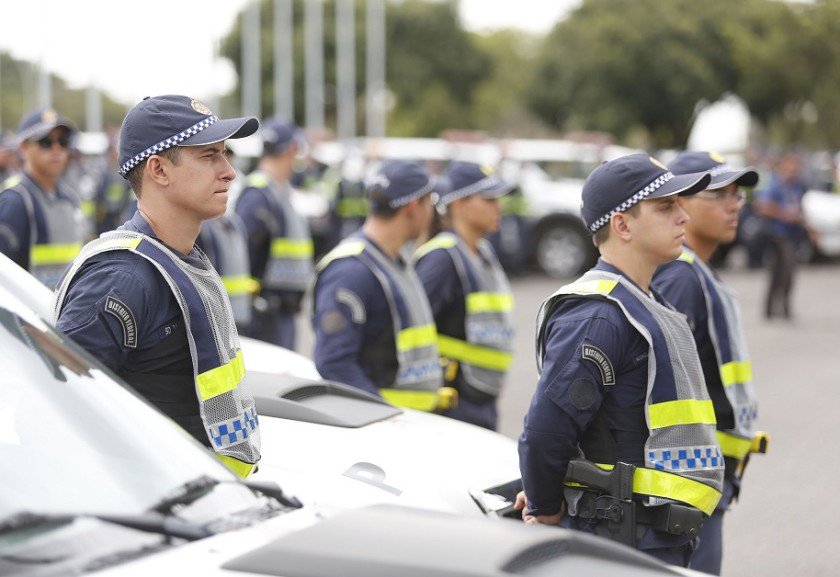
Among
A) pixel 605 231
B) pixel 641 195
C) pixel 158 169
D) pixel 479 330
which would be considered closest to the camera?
pixel 158 169

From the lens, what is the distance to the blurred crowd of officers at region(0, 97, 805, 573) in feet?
12.1

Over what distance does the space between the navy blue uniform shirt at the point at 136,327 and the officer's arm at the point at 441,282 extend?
9.70 ft

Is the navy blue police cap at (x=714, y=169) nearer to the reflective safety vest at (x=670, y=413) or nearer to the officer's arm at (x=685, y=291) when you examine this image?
the officer's arm at (x=685, y=291)

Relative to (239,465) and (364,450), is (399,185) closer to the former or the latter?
(364,450)

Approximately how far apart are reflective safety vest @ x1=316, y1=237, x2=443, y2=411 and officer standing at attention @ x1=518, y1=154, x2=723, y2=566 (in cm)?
165

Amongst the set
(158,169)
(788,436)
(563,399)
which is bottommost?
(788,436)

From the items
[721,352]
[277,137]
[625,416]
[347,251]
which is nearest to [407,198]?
[347,251]

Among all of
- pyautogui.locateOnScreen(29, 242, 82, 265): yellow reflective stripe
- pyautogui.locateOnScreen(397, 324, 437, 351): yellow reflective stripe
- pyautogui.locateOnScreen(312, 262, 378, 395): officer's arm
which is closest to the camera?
pyautogui.locateOnScreen(312, 262, 378, 395): officer's arm

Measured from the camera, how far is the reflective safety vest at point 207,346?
11.0ft

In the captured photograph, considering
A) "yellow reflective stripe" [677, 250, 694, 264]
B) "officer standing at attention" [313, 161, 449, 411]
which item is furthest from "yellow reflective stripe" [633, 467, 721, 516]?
"officer standing at attention" [313, 161, 449, 411]

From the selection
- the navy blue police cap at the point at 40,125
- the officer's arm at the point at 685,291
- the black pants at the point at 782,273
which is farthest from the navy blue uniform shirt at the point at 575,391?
the black pants at the point at 782,273

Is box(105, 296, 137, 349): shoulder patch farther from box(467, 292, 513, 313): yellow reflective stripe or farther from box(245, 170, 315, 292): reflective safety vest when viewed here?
box(245, 170, 315, 292): reflective safety vest

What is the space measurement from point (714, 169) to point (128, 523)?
10.6 ft

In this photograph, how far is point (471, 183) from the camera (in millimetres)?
6629
